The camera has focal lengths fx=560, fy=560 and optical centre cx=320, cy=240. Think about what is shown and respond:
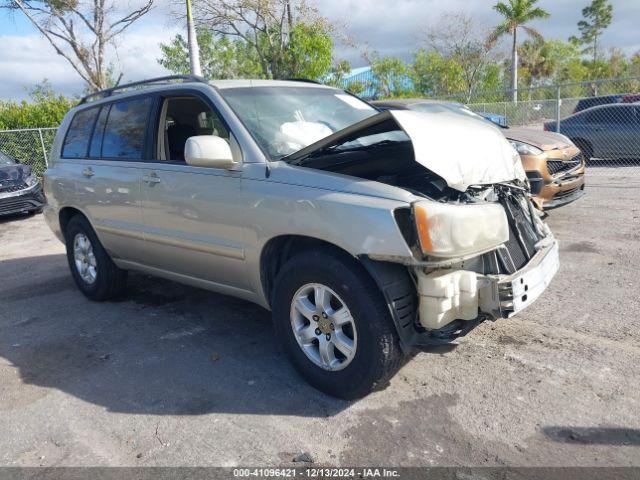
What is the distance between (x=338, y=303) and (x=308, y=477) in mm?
995

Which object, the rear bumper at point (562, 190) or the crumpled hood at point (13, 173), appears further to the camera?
the crumpled hood at point (13, 173)

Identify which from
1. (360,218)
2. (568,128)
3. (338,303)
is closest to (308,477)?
(338,303)

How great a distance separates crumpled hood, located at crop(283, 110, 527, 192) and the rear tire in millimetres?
2583

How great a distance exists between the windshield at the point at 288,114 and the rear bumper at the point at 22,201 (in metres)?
8.49

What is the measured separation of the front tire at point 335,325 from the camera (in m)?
3.08

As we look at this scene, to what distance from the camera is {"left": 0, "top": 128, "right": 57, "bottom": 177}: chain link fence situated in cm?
1441

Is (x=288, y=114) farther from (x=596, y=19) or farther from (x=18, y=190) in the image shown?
(x=596, y=19)

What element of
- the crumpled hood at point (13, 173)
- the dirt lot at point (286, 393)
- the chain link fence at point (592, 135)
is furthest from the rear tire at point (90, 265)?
the chain link fence at point (592, 135)

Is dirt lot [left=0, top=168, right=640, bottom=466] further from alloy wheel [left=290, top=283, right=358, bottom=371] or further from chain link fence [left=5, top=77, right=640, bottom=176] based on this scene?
chain link fence [left=5, top=77, right=640, bottom=176]

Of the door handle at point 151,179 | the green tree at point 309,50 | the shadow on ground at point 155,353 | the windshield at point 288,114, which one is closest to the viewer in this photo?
the shadow on ground at point 155,353

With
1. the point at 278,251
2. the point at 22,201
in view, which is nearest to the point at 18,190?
the point at 22,201

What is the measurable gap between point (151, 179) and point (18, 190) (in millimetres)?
8192

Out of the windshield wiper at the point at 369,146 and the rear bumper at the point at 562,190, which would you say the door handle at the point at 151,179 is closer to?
the windshield wiper at the point at 369,146

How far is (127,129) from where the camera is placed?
491 cm
